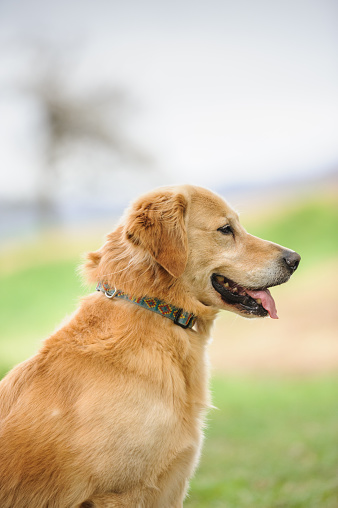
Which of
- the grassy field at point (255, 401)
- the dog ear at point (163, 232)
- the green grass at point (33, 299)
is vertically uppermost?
the dog ear at point (163, 232)

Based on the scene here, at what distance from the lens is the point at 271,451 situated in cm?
651

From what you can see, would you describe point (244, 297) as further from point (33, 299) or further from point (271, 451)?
point (33, 299)

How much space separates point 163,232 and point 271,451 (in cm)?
478

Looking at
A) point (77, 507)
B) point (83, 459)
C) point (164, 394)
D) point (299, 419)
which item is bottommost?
point (299, 419)

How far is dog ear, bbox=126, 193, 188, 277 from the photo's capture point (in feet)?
8.69

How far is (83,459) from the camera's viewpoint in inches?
93.7

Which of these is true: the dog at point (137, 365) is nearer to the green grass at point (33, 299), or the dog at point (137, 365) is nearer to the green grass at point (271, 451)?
the green grass at point (271, 451)

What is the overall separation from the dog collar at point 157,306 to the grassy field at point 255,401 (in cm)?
26

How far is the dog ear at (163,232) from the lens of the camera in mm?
2648

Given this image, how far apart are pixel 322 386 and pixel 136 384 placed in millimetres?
9648

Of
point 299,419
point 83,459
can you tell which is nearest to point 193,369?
point 83,459

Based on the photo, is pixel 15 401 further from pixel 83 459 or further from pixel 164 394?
pixel 164 394

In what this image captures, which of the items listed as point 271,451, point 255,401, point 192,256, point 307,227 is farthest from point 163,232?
point 307,227

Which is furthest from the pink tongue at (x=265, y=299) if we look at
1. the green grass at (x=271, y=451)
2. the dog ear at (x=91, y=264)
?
the green grass at (x=271, y=451)
